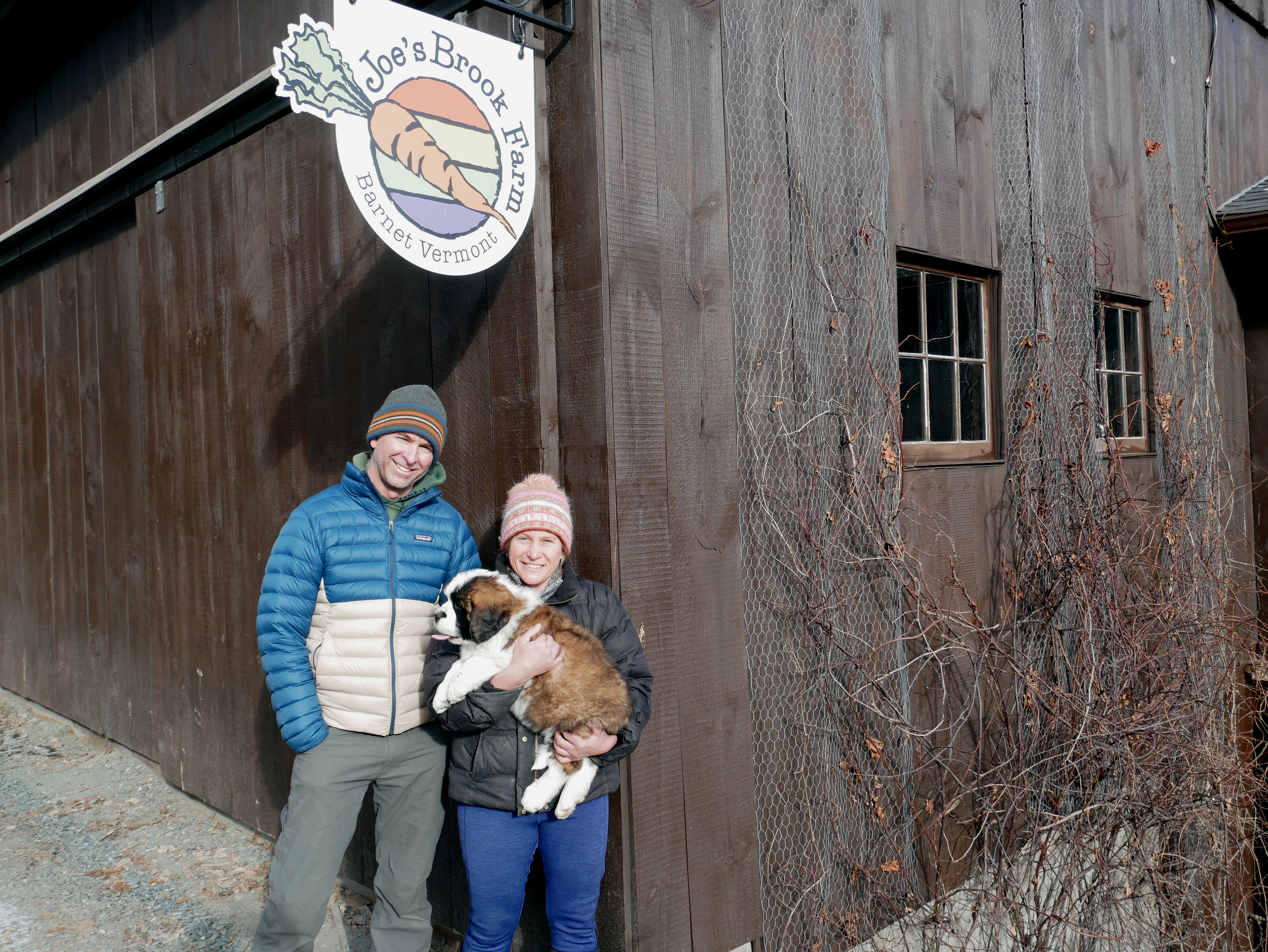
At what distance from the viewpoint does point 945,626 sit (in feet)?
13.3

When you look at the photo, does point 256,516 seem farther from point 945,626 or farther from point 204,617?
Result: point 945,626

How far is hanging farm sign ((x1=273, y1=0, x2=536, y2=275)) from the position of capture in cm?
225

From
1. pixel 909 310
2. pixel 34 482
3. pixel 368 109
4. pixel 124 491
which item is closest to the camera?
pixel 368 109

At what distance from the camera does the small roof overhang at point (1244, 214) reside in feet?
20.7

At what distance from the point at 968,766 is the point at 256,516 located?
3431mm

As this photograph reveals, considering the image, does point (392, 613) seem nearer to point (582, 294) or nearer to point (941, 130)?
point (582, 294)

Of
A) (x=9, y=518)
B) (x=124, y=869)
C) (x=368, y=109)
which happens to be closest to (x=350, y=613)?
(x=368, y=109)

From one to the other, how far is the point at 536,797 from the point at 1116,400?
15.7ft

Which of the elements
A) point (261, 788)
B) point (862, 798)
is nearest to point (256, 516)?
point (261, 788)

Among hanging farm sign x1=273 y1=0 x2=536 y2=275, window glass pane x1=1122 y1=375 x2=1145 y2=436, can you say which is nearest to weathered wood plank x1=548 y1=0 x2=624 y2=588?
hanging farm sign x1=273 y1=0 x2=536 y2=275

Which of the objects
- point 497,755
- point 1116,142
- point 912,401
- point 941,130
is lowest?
point 497,755

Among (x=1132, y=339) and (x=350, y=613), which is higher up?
(x=1132, y=339)

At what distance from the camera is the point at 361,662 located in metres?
2.70

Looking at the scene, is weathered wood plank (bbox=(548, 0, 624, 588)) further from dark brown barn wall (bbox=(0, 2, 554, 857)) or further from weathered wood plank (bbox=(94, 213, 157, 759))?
weathered wood plank (bbox=(94, 213, 157, 759))
